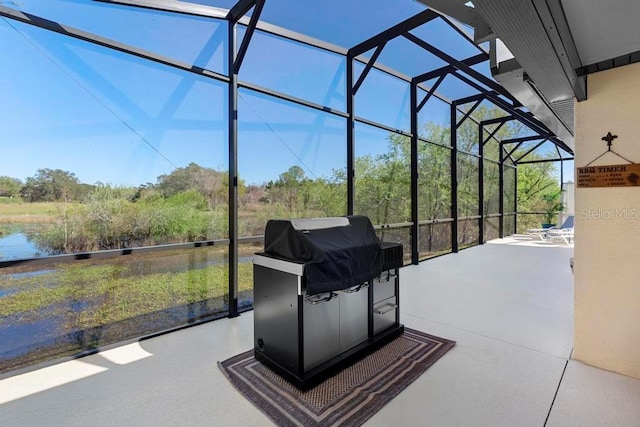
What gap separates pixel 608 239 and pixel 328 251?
227 centimetres

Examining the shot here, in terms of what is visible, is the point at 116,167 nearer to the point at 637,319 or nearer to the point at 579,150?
the point at 579,150

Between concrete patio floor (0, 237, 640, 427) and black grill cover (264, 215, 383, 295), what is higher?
black grill cover (264, 215, 383, 295)

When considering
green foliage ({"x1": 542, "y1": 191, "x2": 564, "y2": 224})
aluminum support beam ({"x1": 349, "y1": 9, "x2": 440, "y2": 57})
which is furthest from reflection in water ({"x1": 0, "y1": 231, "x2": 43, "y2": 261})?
green foliage ({"x1": 542, "y1": 191, "x2": 564, "y2": 224})

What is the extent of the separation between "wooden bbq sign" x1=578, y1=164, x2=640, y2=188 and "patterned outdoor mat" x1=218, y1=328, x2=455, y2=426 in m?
1.82

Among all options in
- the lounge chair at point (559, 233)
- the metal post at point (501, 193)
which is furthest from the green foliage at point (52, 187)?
the lounge chair at point (559, 233)

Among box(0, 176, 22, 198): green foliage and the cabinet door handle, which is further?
the cabinet door handle

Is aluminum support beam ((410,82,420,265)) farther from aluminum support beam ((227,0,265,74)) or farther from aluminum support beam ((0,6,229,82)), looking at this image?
aluminum support beam ((0,6,229,82))

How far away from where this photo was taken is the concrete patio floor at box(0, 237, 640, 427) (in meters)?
1.87

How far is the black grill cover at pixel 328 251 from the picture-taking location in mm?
2189

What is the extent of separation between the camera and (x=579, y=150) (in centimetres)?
255

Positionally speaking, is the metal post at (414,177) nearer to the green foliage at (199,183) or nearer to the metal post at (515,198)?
the green foliage at (199,183)

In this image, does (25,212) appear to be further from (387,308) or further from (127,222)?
(387,308)

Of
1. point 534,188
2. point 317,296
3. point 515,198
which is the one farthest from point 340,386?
point 534,188

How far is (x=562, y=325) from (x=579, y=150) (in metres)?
1.94
